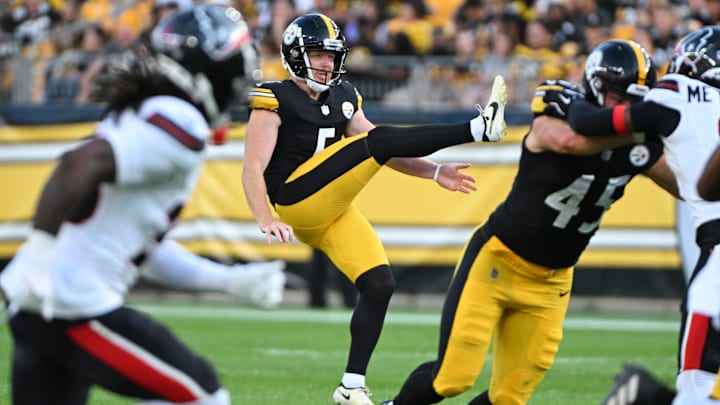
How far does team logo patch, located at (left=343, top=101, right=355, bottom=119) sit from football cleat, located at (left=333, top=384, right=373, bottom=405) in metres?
1.49

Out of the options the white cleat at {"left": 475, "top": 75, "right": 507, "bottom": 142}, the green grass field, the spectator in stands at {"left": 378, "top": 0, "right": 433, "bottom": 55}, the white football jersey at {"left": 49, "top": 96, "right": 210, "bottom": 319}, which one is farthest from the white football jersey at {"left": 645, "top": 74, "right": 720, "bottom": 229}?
the spectator in stands at {"left": 378, "top": 0, "right": 433, "bottom": 55}

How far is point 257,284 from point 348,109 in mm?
2843

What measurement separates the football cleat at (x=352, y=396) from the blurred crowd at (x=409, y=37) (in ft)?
21.7

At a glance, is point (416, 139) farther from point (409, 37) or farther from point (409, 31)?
point (409, 31)

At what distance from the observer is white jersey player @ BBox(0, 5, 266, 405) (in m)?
3.52

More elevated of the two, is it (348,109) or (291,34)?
(291,34)

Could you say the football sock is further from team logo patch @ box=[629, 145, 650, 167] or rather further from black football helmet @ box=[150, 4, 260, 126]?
black football helmet @ box=[150, 4, 260, 126]

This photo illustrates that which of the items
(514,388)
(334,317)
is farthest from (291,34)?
(334,317)

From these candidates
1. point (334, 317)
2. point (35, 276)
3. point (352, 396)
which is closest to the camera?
point (35, 276)

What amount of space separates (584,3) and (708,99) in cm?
938

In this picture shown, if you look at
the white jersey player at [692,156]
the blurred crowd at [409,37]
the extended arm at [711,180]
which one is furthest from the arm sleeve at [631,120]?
the blurred crowd at [409,37]

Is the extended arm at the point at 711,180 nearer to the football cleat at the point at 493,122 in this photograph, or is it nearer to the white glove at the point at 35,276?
the football cleat at the point at 493,122

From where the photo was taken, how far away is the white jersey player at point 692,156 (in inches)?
170

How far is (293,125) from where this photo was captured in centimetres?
623
